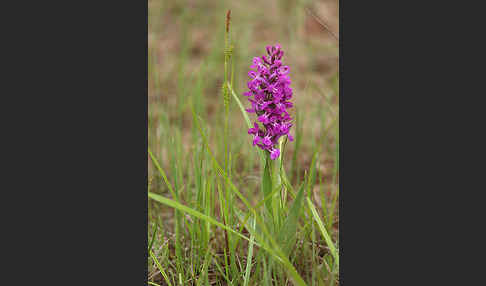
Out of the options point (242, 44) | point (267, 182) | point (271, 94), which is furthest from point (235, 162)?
point (242, 44)

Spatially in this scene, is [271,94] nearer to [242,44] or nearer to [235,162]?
[235,162]

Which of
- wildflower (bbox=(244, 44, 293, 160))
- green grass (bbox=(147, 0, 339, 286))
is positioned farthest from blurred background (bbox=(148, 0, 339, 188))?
wildflower (bbox=(244, 44, 293, 160))

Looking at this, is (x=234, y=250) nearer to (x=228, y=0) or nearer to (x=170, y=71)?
(x=170, y=71)

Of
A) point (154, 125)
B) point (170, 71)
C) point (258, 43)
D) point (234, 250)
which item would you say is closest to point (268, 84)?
point (234, 250)

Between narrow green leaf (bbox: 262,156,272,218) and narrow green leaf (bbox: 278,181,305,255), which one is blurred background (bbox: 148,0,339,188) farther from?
narrow green leaf (bbox: 278,181,305,255)

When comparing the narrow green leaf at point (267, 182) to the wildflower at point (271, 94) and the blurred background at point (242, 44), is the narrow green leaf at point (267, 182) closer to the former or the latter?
the wildflower at point (271, 94)
